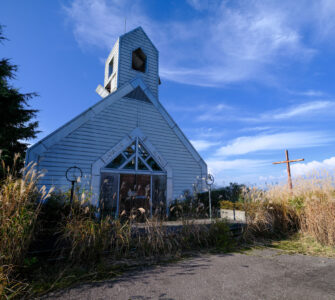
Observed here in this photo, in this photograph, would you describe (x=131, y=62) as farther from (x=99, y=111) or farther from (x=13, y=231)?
(x=13, y=231)

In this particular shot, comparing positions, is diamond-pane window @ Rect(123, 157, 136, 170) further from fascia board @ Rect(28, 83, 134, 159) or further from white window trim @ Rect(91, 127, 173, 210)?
fascia board @ Rect(28, 83, 134, 159)

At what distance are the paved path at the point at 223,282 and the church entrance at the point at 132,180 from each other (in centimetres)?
473

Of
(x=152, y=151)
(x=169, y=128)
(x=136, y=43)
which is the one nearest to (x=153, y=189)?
(x=152, y=151)

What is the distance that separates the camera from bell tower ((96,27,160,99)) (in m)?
11.1

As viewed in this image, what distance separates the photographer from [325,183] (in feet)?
20.2

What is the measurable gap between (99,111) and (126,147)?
78.8 inches

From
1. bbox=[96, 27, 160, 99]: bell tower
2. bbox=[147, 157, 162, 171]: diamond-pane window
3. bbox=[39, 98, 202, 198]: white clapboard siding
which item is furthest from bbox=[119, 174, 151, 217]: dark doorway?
bbox=[96, 27, 160, 99]: bell tower

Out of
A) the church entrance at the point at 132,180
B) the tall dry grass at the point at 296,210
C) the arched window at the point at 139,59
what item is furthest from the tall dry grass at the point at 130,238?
the arched window at the point at 139,59

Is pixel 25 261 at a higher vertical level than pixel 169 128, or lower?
lower

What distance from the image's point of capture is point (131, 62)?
1142cm

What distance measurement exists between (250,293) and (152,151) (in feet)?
24.6

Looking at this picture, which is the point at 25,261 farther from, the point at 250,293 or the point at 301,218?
the point at 301,218

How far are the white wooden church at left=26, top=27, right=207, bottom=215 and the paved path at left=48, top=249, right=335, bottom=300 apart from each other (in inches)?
138

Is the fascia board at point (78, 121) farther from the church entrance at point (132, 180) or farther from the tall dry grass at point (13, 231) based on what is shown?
the tall dry grass at point (13, 231)
